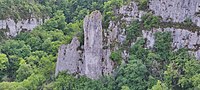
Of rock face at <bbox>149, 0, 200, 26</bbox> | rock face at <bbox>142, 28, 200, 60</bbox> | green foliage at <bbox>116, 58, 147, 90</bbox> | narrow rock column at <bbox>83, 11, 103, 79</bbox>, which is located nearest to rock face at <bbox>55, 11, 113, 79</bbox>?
narrow rock column at <bbox>83, 11, 103, 79</bbox>

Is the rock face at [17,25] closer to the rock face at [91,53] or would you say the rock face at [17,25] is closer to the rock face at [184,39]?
the rock face at [91,53]

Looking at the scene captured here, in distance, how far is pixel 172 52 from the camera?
209ft

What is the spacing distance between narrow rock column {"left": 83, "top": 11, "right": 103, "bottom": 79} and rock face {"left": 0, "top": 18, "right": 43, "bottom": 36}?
33.1 metres

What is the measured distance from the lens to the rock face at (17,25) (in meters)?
94.8

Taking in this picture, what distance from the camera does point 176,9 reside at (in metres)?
65.0

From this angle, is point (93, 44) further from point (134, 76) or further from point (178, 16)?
point (178, 16)

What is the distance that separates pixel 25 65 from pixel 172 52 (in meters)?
26.5

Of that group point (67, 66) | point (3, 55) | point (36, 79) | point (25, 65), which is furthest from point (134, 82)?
point (3, 55)

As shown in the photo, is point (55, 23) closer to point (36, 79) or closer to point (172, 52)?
point (36, 79)

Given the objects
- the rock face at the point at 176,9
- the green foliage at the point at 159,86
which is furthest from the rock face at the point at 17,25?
the green foliage at the point at 159,86

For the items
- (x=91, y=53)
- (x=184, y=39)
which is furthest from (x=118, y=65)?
(x=184, y=39)

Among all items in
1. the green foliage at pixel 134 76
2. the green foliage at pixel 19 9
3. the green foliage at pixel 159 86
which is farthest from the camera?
the green foliage at pixel 19 9

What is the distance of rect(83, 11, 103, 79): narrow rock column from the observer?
6562 cm

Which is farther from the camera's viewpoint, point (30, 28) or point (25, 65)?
point (30, 28)
